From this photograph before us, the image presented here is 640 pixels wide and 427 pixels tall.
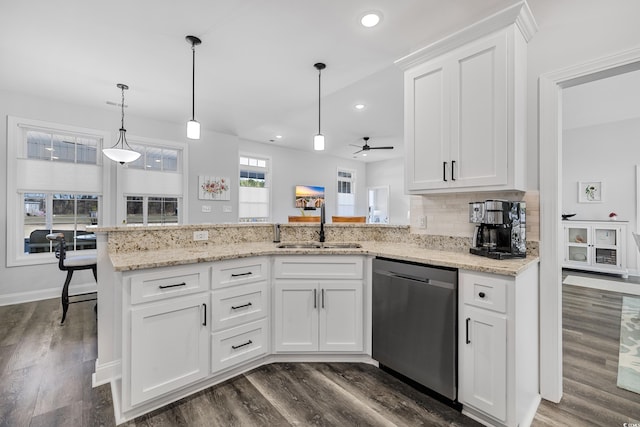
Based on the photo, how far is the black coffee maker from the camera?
1848mm

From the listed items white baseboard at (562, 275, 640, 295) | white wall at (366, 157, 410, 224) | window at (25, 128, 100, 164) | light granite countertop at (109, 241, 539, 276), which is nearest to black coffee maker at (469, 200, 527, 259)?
light granite countertop at (109, 241, 539, 276)

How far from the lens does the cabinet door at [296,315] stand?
226cm

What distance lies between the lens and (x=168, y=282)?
5.89 ft

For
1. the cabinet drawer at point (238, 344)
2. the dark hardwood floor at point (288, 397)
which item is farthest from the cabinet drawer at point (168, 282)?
the dark hardwood floor at point (288, 397)

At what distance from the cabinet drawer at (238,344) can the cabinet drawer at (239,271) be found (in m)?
0.33

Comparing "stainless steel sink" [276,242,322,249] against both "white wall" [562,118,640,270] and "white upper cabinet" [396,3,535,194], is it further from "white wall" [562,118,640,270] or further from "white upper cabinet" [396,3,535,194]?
"white wall" [562,118,640,270]

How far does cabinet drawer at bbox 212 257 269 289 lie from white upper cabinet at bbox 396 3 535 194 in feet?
4.34

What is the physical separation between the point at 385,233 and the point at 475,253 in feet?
3.03

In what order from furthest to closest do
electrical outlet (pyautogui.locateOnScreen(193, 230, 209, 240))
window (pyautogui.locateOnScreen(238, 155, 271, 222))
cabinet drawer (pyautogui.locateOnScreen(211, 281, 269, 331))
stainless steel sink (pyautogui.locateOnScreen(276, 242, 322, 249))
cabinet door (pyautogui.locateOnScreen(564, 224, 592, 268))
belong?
window (pyautogui.locateOnScreen(238, 155, 271, 222)), cabinet door (pyautogui.locateOnScreen(564, 224, 592, 268)), stainless steel sink (pyautogui.locateOnScreen(276, 242, 322, 249)), electrical outlet (pyautogui.locateOnScreen(193, 230, 209, 240)), cabinet drawer (pyautogui.locateOnScreen(211, 281, 269, 331))

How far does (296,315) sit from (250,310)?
35 centimetres

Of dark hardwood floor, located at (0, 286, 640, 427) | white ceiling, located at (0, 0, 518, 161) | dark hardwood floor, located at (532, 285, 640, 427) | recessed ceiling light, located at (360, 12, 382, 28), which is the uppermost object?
white ceiling, located at (0, 0, 518, 161)

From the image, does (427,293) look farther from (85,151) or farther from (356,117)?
(85,151)

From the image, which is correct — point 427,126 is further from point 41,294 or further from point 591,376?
point 41,294

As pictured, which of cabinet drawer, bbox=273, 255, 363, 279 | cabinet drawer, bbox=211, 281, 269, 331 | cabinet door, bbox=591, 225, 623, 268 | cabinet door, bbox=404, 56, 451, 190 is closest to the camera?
cabinet drawer, bbox=211, 281, 269, 331
